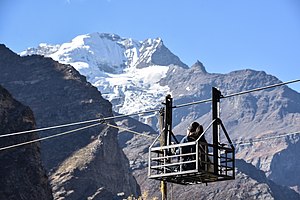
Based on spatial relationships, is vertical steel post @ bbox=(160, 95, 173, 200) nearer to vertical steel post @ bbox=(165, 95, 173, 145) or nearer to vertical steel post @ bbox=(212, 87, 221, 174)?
vertical steel post @ bbox=(165, 95, 173, 145)

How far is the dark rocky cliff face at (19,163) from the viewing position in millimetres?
114500

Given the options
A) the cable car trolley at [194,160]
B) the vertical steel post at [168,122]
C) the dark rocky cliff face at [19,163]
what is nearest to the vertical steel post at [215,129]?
the cable car trolley at [194,160]

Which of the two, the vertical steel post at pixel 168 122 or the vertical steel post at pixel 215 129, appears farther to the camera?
the vertical steel post at pixel 168 122

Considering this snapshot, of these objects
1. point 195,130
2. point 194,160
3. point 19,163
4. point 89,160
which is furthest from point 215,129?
point 89,160

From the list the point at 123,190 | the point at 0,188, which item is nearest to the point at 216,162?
the point at 0,188

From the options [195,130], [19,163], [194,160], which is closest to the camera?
[194,160]

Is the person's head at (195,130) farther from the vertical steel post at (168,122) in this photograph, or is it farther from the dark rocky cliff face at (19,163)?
the dark rocky cliff face at (19,163)

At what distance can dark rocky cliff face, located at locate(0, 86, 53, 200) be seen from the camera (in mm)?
114500

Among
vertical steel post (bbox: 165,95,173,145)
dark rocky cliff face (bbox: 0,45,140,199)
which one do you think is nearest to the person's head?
vertical steel post (bbox: 165,95,173,145)

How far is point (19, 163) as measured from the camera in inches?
4653

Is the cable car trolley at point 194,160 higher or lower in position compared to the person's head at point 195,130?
lower

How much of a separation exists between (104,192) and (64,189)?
776 centimetres

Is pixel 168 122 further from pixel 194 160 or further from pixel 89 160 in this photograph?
pixel 89 160

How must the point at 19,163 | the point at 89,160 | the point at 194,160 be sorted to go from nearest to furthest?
the point at 194,160, the point at 19,163, the point at 89,160
